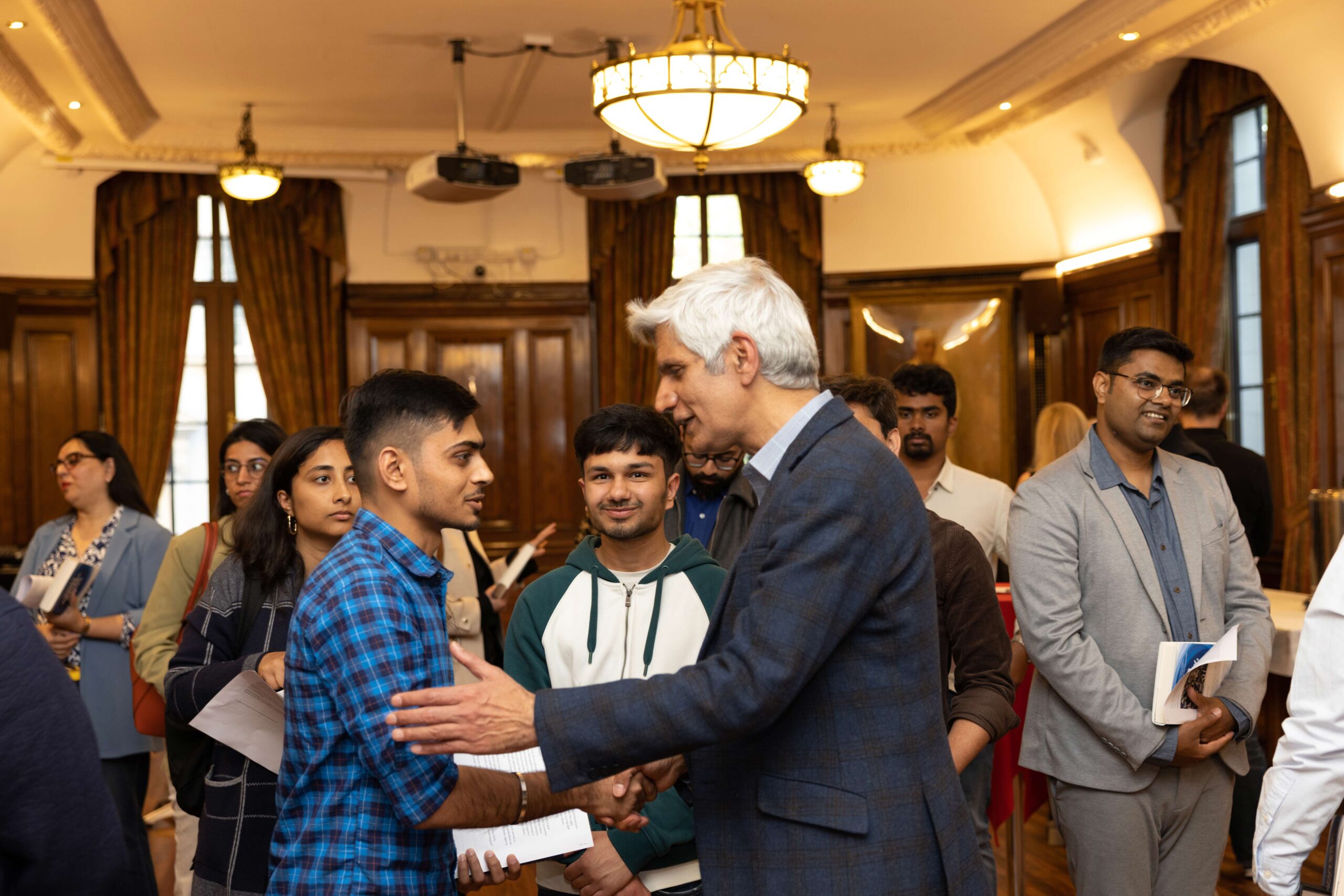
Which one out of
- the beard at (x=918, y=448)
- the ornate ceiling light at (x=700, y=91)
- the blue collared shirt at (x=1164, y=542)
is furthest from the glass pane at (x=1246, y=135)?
the blue collared shirt at (x=1164, y=542)

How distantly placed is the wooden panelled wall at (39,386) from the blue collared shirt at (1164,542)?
8.27 m

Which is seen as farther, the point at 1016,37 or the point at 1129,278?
the point at 1129,278

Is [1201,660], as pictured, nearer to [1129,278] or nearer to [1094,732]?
[1094,732]

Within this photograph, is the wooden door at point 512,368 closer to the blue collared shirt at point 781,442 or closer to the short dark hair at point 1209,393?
the short dark hair at point 1209,393

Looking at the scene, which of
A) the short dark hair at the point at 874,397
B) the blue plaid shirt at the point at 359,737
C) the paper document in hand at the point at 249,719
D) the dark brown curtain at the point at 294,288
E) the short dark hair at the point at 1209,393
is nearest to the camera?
the blue plaid shirt at the point at 359,737

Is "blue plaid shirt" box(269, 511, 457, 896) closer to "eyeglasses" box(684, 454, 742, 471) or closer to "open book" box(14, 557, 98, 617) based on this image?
"eyeglasses" box(684, 454, 742, 471)

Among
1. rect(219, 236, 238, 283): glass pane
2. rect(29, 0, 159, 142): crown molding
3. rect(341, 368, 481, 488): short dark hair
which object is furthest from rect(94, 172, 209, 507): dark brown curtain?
rect(341, 368, 481, 488): short dark hair

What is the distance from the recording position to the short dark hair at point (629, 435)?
2.68 metres

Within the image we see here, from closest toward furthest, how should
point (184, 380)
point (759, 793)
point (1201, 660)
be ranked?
point (759, 793), point (1201, 660), point (184, 380)

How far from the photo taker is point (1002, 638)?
2.64 metres

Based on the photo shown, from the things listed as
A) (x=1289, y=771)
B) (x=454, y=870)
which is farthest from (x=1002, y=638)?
(x=454, y=870)

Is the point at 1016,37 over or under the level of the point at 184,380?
over

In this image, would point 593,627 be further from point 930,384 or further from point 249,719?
point 930,384

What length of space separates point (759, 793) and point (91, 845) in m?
0.86
